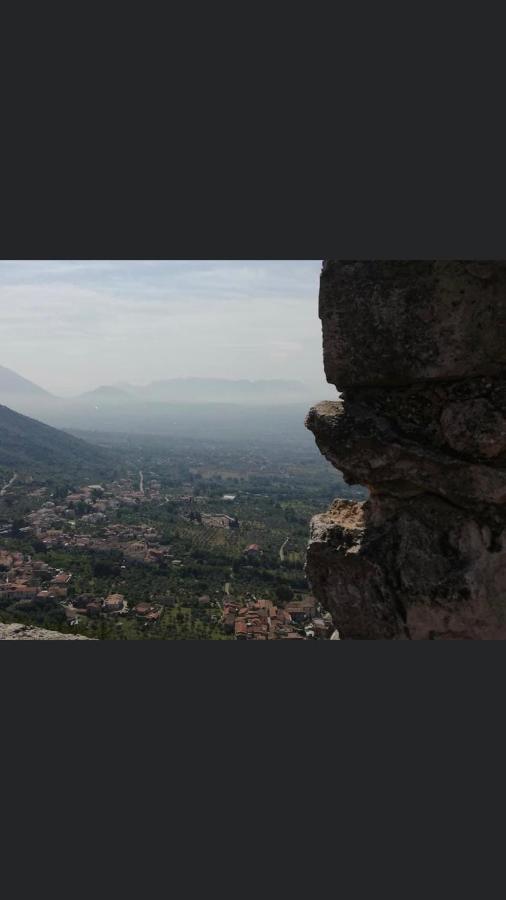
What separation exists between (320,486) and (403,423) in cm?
4856

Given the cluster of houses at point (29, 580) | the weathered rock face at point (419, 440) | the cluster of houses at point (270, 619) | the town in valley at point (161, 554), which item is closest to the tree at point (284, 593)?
the town in valley at point (161, 554)

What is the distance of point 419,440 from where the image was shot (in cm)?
417

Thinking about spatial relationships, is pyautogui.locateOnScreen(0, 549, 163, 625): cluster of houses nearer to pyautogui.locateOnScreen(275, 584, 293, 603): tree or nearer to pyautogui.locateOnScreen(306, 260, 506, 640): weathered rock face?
pyautogui.locateOnScreen(275, 584, 293, 603): tree

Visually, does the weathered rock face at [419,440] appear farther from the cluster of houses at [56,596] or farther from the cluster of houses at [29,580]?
the cluster of houses at [29,580]

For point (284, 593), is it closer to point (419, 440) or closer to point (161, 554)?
point (161, 554)

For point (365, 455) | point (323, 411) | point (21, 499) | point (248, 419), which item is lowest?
point (21, 499)

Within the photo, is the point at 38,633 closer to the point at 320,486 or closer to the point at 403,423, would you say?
the point at 403,423

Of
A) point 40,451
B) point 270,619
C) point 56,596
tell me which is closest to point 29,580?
point 56,596

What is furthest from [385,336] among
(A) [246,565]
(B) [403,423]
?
(A) [246,565]

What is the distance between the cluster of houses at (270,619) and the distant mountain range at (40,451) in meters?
26.5

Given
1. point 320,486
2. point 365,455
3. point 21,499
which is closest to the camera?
point 365,455

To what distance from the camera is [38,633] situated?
564cm

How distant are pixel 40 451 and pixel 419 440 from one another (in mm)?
45406

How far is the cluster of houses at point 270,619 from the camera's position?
14073mm
